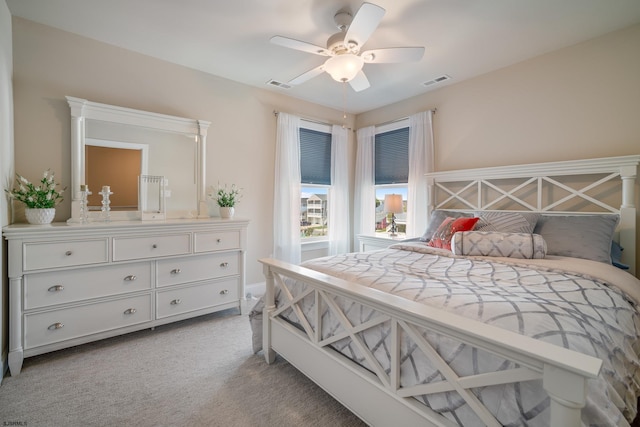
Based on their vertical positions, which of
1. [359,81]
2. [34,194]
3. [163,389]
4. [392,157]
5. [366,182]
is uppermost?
[359,81]

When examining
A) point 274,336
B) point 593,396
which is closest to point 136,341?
point 274,336

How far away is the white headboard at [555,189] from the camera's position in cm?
225

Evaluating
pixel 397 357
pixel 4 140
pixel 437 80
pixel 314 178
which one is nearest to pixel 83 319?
pixel 4 140

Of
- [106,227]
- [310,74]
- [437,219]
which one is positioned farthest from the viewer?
[437,219]

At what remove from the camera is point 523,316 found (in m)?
1.07

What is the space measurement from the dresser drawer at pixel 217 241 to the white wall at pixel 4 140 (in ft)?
4.13

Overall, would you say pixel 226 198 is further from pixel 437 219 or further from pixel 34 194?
pixel 437 219

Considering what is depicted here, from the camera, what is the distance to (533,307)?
3.75 ft

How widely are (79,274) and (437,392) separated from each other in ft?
8.33

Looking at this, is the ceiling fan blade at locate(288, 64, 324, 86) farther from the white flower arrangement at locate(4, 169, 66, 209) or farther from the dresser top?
the white flower arrangement at locate(4, 169, 66, 209)

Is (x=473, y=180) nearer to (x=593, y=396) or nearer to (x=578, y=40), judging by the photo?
Answer: (x=578, y=40)

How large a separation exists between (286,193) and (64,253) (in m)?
2.28

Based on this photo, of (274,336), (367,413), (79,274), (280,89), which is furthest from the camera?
(280,89)

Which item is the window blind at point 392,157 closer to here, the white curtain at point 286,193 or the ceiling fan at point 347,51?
the white curtain at point 286,193
